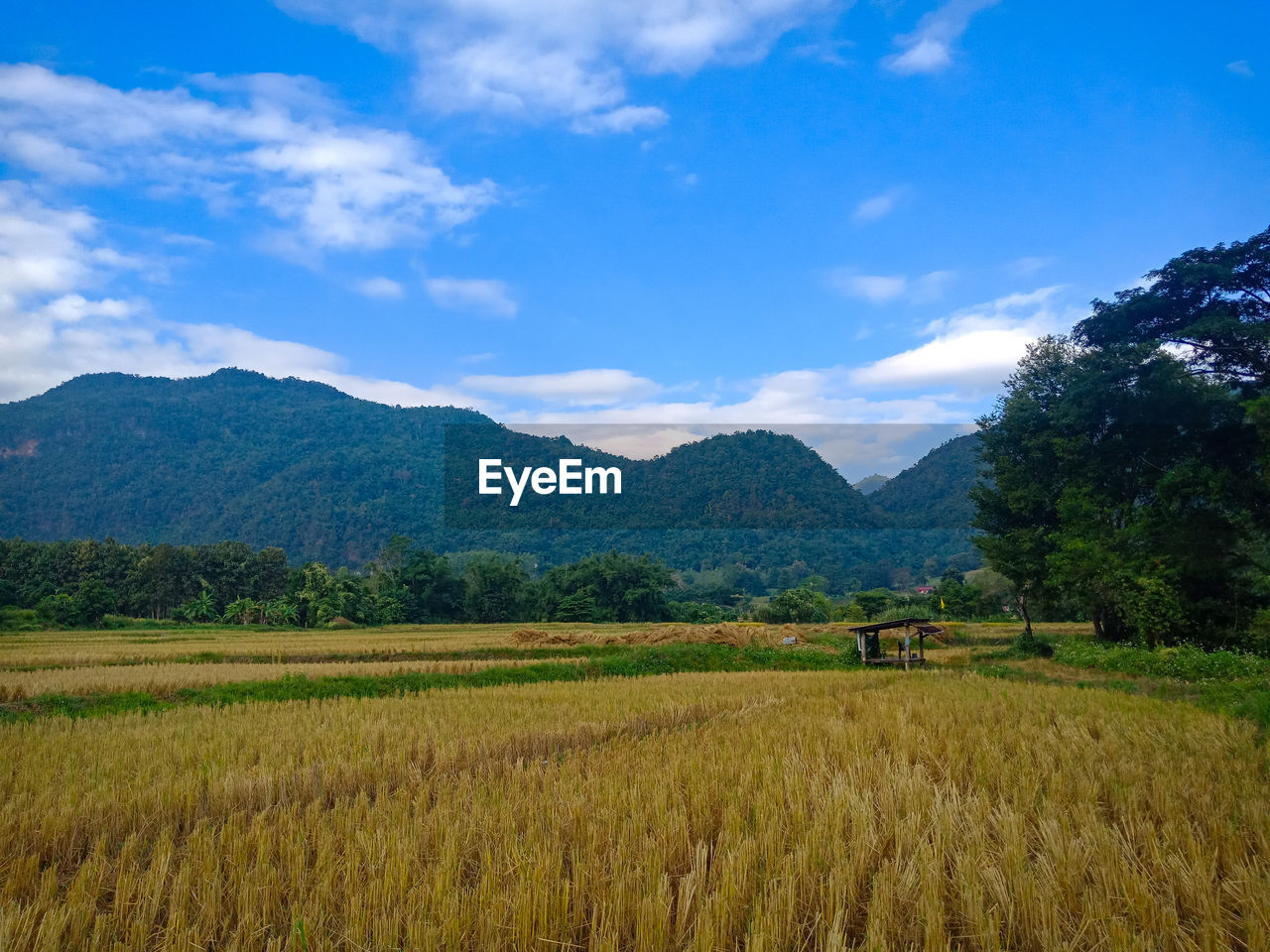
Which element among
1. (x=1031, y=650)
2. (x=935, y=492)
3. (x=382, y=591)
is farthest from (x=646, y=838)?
(x=935, y=492)

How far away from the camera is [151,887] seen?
3506 millimetres

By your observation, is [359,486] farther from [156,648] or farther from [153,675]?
[153,675]

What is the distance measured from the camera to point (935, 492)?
111 m

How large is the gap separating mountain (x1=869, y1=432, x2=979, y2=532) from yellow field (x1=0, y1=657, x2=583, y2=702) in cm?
9500

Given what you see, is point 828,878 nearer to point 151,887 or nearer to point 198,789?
point 151,887

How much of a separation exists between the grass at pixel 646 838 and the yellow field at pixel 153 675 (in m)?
6.69

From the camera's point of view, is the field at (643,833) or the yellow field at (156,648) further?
the yellow field at (156,648)

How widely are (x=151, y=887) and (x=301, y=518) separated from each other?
475ft

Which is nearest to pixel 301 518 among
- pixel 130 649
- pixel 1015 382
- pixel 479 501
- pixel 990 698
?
pixel 479 501

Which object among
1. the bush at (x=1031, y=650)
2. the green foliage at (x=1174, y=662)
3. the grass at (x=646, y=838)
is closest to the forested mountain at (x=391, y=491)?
the bush at (x=1031, y=650)

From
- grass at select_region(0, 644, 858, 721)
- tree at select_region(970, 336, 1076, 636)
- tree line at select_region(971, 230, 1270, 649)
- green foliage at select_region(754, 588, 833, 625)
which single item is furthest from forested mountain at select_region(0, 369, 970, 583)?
grass at select_region(0, 644, 858, 721)

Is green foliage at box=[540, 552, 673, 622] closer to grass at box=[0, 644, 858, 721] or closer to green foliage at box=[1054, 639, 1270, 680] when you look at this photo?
grass at box=[0, 644, 858, 721]

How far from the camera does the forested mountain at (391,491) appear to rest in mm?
111938

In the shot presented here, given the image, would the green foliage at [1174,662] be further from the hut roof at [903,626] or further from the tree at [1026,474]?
the tree at [1026,474]
